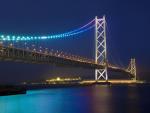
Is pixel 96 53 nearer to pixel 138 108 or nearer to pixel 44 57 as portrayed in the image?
pixel 44 57

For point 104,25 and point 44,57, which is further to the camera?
point 104,25

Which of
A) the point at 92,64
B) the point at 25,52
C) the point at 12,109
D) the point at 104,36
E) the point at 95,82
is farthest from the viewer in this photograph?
the point at 104,36

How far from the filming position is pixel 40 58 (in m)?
57.4

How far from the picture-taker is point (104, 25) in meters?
83.2

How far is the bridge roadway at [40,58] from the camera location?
1978 inches

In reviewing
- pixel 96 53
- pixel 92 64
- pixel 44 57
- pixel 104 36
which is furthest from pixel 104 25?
pixel 44 57

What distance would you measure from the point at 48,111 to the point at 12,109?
3220 millimetres

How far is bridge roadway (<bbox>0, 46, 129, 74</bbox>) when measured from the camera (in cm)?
5025

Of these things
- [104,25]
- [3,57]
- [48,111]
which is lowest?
[48,111]

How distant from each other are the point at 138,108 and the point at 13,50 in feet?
75.4

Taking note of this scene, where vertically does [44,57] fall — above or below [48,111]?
above

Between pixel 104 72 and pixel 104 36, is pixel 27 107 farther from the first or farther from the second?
pixel 104 36

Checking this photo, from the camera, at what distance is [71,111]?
99.5ft

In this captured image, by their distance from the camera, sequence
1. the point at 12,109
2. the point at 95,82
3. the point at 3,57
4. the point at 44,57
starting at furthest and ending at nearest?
the point at 95,82
the point at 44,57
the point at 3,57
the point at 12,109
